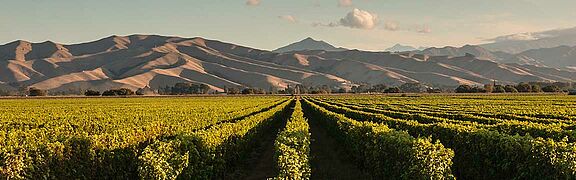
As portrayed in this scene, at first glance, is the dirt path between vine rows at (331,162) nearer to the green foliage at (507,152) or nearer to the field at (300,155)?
the field at (300,155)

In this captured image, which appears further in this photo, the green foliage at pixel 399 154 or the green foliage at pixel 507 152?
the green foliage at pixel 399 154

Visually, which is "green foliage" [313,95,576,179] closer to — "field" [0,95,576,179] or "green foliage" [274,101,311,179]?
"field" [0,95,576,179]

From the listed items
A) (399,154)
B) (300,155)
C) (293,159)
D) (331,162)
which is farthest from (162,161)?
(331,162)

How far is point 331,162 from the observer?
23.1m

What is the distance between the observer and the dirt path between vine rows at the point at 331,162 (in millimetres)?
19817

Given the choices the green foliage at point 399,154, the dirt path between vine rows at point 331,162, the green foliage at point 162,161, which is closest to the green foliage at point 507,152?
the green foliage at point 399,154

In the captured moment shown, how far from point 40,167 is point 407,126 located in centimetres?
1539

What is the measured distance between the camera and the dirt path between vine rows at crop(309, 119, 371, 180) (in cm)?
1982

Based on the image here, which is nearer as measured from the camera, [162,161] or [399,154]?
[162,161]

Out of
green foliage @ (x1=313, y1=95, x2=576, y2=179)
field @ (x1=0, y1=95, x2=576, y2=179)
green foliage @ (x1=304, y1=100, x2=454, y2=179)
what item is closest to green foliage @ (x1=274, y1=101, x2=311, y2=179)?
field @ (x1=0, y1=95, x2=576, y2=179)

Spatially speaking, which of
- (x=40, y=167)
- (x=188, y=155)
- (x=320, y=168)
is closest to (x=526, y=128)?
(x=320, y=168)

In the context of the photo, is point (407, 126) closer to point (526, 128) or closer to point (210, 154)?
point (526, 128)

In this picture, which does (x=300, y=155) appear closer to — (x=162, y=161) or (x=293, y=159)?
(x=293, y=159)

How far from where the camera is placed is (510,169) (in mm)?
13992
